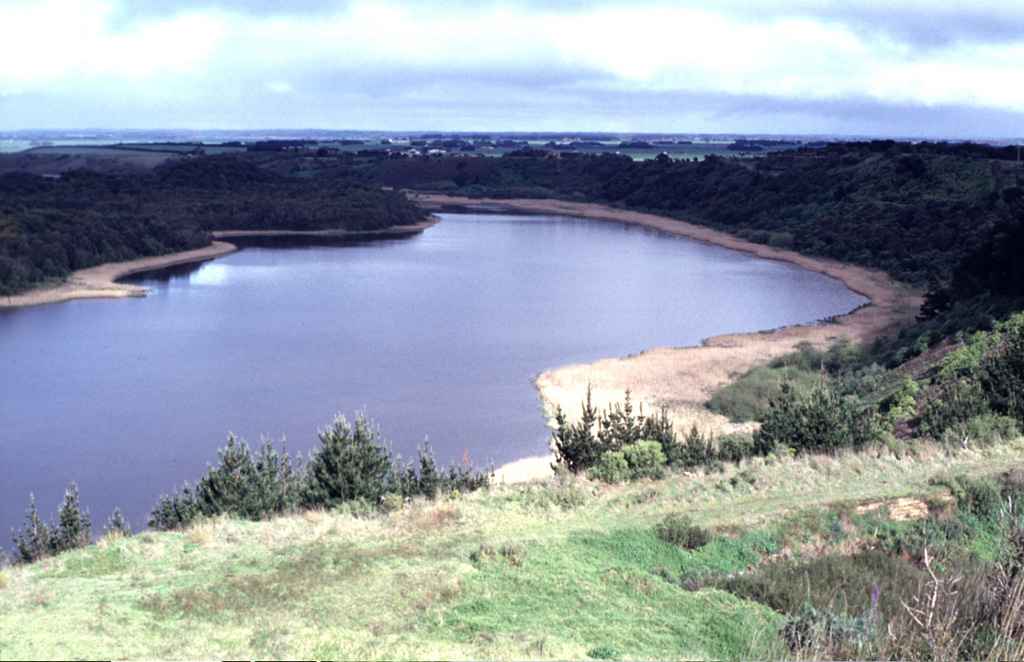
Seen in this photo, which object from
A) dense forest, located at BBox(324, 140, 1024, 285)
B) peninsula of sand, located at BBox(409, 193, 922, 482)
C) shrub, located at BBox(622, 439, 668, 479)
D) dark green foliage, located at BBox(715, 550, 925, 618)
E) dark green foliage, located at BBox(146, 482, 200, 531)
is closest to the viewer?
dark green foliage, located at BBox(715, 550, 925, 618)

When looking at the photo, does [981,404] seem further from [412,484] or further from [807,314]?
[807,314]

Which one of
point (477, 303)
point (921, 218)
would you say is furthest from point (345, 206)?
point (921, 218)

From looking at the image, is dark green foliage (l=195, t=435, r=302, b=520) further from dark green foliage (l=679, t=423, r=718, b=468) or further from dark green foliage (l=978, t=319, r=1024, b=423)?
dark green foliage (l=978, t=319, r=1024, b=423)

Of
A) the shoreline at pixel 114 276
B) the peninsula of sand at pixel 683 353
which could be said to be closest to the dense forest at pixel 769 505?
the peninsula of sand at pixel 683 353

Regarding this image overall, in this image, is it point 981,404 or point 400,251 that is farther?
point 400,251

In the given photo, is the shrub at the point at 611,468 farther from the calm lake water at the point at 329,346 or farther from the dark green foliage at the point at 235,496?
the calm lake water at the point at 329,346

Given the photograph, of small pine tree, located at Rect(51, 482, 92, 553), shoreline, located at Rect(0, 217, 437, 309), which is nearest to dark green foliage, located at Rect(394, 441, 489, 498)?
small pine tree, located at Rect(51, 482, 92, 553)
